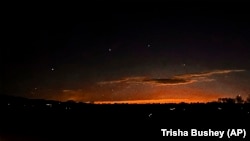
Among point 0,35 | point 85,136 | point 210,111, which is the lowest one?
point 85,136

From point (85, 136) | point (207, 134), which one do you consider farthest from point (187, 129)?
point (85, 136)

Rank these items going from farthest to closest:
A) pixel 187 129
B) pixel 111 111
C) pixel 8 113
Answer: pixel 111 111 < pixel 8 113 < pixel 187 129

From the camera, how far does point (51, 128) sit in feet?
37.6

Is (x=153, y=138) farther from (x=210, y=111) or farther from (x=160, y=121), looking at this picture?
(x=210, y=111)

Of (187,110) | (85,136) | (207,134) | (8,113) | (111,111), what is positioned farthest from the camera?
(111,111)

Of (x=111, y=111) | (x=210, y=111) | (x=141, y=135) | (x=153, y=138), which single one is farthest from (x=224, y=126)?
(x=111, y=111)

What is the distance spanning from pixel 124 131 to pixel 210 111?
445 centimetres

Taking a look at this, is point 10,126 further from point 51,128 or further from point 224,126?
point 224,126

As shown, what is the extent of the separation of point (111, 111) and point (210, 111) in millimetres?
4442

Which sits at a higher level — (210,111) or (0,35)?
(0,35)

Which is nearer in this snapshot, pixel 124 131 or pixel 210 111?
pixel 124 131

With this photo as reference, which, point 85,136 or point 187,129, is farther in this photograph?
point 85,136

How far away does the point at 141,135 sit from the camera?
10.1m

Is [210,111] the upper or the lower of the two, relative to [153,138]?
upper
